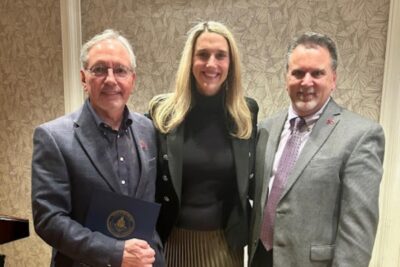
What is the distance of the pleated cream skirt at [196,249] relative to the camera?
5.86ft

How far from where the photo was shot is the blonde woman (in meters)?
1.72

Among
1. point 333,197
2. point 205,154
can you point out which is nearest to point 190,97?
point 205,154

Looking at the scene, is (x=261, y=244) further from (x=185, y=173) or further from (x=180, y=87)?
(x=180, y=87)

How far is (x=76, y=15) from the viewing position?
2.62 meters

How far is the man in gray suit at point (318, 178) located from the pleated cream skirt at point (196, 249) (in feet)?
0.68

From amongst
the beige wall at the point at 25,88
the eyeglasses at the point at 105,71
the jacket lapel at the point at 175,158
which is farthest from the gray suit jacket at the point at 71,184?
the beige wall at the point at 25,88

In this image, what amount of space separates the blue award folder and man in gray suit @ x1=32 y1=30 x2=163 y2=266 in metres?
0.03

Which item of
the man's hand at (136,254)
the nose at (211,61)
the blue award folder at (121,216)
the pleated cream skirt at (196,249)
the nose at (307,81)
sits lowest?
the pleated cream skirt at (196,249)

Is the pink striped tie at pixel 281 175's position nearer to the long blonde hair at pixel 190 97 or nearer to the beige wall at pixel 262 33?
the long blonde hair at pixel 190 97

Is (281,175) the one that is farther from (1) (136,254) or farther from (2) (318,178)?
(1) (136,254)

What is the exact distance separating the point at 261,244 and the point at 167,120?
661 mm

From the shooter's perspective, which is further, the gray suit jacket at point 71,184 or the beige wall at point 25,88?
the beige wall at point 25,88

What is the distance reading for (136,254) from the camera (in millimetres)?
1329

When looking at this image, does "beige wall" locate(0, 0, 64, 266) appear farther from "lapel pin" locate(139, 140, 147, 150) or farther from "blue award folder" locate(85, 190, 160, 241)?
"blue award folder" locate(85, 190, 160, 241)
